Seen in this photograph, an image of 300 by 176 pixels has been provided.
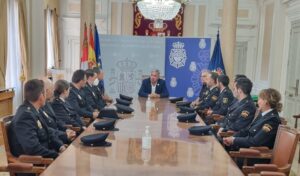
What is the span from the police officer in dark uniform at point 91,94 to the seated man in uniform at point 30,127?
2.49 metres

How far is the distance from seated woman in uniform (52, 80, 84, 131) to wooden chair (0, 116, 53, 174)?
103cm

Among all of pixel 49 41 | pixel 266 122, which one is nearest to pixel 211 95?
pixel 266 122

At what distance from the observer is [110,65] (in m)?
7.80

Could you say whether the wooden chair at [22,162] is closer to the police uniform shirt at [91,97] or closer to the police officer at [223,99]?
the police uniform shirt at [91,97]

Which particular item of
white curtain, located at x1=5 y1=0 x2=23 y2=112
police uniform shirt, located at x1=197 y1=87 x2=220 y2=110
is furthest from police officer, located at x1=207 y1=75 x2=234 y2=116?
white curtain, located at x1=5 y1=0 x2=23 y2=112

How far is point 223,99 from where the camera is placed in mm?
5105

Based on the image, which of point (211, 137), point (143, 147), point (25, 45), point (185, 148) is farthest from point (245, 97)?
point (25, 45)

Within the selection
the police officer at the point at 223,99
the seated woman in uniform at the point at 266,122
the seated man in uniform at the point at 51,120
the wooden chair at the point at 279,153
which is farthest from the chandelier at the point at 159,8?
the wooden chair at the point at 279,153

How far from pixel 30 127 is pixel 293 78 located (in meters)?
5.75

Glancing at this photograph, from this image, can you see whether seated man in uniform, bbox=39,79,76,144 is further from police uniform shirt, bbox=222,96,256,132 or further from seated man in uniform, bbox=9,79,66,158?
police uniform shirt, bbox=222,96,256,132

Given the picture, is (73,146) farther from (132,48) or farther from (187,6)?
(187,6)

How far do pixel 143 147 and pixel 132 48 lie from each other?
5.31 m

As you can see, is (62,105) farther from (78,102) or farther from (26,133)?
(26,133)

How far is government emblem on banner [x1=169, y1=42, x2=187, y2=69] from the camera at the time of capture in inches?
309
